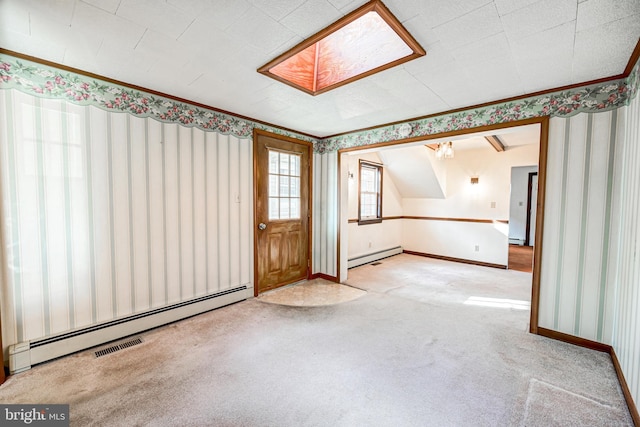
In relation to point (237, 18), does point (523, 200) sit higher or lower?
lower

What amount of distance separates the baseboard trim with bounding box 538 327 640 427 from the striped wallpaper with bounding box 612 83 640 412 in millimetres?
52

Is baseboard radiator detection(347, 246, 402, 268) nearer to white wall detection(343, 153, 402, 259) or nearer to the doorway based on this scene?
white wall detection(343, 153, 402, 259)

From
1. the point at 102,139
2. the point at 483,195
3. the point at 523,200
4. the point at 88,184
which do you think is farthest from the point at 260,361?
the point at 523,200

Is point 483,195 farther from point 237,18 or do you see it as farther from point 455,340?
point 237,18

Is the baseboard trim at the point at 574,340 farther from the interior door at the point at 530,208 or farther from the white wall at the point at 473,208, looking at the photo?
the interior door at the point at 530,208

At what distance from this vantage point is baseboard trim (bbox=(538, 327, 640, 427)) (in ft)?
5.04

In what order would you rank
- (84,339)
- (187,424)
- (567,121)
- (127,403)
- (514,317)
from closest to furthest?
(187,424) < (127,403) < (84,339) < (567,121) < (514,317)

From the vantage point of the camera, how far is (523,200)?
7332mm

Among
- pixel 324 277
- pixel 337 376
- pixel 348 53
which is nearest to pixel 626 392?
pixel 337 376

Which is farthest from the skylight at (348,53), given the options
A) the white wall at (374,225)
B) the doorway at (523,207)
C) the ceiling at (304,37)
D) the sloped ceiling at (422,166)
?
the doorway at (523,207)

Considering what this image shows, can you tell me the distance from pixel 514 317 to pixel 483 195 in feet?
10.2

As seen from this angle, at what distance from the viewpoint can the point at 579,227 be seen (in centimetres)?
233

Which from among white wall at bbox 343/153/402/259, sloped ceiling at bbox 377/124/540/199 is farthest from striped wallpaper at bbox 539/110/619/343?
white wall at bbox 343/153/402/259

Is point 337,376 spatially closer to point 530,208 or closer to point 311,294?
point 311,294
